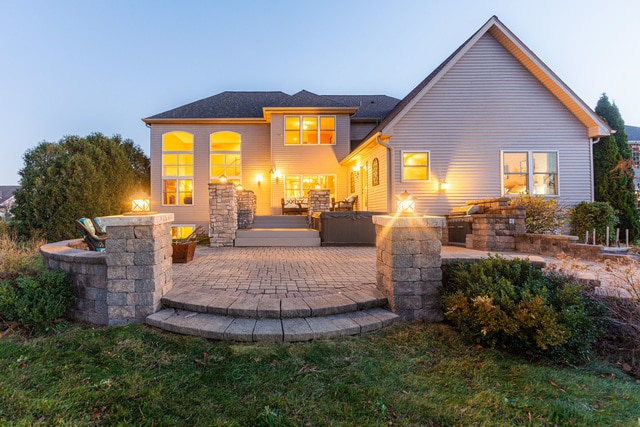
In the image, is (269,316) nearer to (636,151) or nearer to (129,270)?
(129,270)

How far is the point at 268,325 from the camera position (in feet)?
9.36

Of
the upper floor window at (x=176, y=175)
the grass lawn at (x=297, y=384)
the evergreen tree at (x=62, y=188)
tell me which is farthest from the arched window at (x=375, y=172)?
the evergreen tree at (x=62, y=188)

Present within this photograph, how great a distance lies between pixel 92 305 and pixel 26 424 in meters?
1.89

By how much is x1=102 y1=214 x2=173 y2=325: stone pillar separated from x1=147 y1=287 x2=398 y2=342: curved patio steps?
0.24 m

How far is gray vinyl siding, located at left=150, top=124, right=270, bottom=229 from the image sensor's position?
1363 centimetres

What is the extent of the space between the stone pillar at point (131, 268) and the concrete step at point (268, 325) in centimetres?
25

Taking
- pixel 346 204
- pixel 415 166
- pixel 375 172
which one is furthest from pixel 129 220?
pixel 346 204

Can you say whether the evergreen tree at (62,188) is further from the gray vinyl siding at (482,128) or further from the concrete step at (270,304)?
the gray vinyl siding at (482,128)

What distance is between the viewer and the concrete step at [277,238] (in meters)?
8.91

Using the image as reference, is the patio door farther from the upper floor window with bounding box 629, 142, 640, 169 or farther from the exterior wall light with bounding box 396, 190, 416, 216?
the upper floor window with bounding box 629, 142, 640, 169

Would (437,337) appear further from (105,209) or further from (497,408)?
(105,209)

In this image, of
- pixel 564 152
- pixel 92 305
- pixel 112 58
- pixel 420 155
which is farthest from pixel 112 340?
pixel 112 58

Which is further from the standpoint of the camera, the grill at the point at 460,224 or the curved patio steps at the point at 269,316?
the grill at the point at 460,224

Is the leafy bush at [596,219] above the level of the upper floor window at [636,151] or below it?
below
